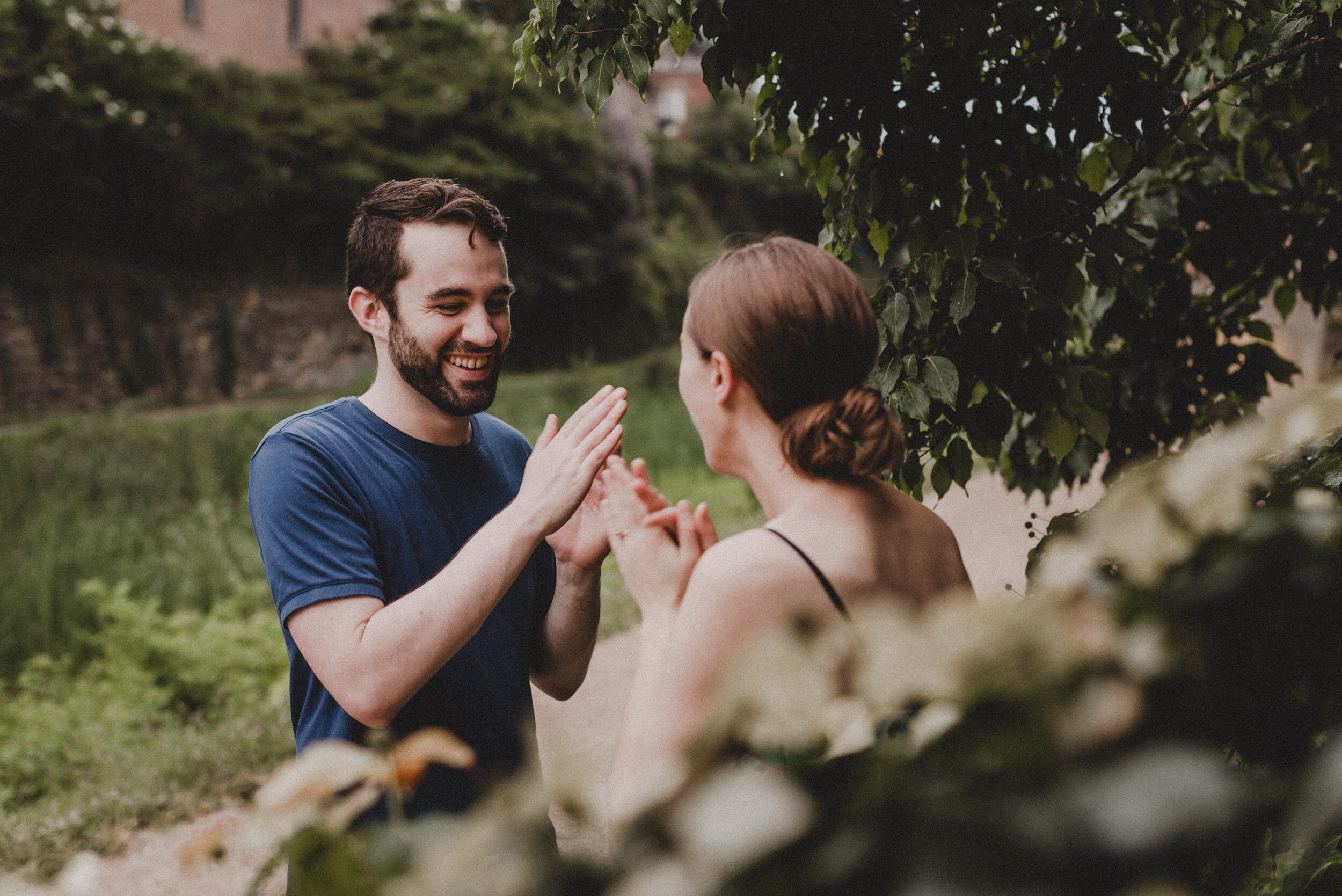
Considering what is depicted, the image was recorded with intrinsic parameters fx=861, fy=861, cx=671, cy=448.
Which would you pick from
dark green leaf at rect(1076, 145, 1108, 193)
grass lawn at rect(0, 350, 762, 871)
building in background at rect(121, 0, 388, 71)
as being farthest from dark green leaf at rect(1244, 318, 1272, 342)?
building in background at rect(121, 0, 388, 71)

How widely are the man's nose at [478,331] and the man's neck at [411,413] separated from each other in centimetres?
17

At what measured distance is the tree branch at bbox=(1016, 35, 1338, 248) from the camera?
192cm

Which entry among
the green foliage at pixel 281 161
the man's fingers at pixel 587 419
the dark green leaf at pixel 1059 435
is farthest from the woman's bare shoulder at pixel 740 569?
the green foliage at pixel 281 161

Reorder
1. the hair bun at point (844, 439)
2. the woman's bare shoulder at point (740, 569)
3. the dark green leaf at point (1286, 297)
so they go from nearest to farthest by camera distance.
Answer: the woman's bare shoulder at point (740, 569) < the hair bun at point (844, 439) < the dark green leaf at point (1286, 297)

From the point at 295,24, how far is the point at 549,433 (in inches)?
951

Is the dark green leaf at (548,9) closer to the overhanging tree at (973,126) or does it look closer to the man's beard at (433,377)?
the overhanging tree at (973,126)

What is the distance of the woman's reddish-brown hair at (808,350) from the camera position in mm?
1382

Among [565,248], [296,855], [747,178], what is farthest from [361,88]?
[296,855]

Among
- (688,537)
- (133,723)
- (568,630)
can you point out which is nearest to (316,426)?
(568,630)

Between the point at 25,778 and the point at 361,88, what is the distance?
1643cm

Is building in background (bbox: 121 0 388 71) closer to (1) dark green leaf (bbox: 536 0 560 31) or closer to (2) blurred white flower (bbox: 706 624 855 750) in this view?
(1) dark green leaf (bbox: 536 0 560 31)

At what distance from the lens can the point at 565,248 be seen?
18359 mm

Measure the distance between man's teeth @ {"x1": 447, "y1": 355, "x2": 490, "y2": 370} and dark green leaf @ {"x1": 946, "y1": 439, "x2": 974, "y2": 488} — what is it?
1.12 metres

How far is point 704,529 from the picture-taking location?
1.43 m
